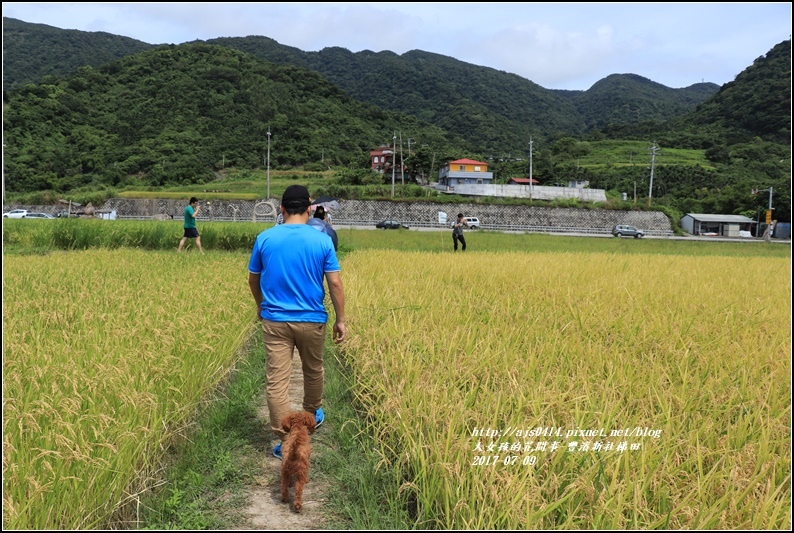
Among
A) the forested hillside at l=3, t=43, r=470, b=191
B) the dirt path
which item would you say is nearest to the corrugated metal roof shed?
the forested hillside at l=3, t=43, r=470, b=191

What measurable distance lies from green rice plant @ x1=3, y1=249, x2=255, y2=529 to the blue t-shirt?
2.42ft

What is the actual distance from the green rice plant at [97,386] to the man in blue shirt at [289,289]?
1.77ft

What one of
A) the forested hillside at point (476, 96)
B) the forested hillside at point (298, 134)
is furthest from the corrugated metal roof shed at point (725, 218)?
the forested hillside at point (476, 96)

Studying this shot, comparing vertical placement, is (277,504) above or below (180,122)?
below

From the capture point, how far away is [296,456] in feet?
7.48

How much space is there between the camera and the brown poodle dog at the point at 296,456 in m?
2.25

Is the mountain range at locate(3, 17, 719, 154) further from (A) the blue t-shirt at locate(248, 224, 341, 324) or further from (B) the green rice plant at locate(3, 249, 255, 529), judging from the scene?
(A) the blue t-shirt at locate(248, 224, 341, 324)

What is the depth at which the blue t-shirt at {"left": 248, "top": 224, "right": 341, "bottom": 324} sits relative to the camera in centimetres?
285

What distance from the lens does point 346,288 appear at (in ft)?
21.3

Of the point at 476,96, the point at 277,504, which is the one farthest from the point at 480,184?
the point at 476,96

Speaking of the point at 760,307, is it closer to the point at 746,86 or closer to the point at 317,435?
the point at 317,435

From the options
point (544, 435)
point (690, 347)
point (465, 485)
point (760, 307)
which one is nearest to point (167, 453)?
point (465, 485)

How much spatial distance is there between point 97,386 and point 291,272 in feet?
3.96

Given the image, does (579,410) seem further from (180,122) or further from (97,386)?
(180,122)
